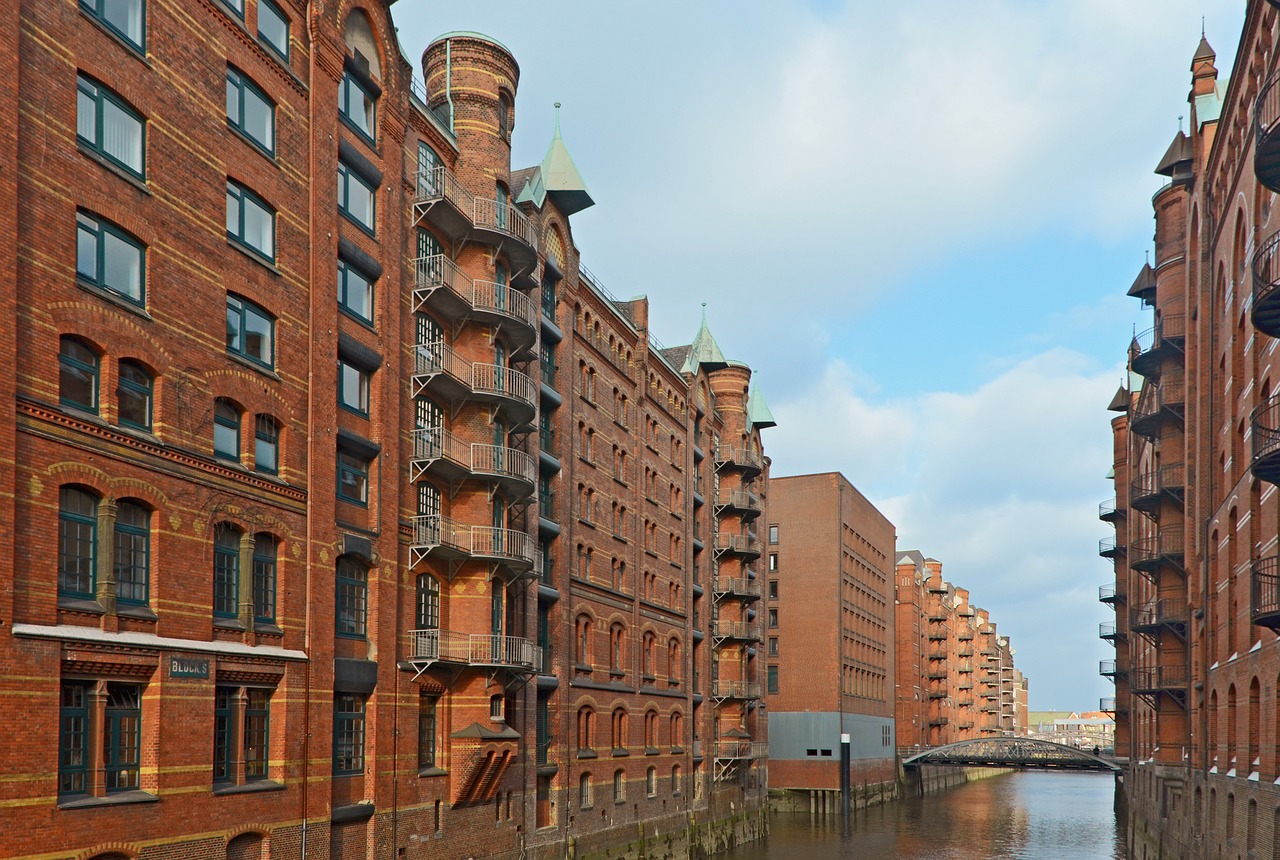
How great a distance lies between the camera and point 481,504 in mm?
30719

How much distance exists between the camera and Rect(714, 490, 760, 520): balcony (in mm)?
59156

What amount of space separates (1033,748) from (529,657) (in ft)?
263

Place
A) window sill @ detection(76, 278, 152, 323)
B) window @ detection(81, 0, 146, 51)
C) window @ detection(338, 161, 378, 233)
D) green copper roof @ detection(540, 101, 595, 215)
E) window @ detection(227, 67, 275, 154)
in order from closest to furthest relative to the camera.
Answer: window sill @ detection(76, 278, 152, 323) < window @ detection(81, 0, 146, 51) < window @ detection(227, 67, 275, 154) < window @ detection(338, 161, 378, 233) < green copper roof @ detection(540, 101, 595, 215)

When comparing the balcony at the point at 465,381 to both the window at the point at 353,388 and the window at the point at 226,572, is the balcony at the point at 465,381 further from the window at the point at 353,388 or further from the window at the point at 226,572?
the window at the point at 226,572

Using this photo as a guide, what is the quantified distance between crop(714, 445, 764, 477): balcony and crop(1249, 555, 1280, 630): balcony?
32869mm

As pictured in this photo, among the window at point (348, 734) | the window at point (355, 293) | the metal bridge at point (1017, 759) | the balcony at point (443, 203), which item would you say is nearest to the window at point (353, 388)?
the window at point (355, 293)

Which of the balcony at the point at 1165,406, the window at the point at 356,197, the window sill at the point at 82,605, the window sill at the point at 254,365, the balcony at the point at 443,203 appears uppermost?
the balcony at the point at 443,203

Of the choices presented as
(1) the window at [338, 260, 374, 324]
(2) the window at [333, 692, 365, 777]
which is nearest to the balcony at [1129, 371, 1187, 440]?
(1) the window at [338, 260, 374, 324]

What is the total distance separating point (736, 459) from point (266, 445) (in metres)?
38.0

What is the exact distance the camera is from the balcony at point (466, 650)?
2816 cm

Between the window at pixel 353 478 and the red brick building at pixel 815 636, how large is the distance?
159 ft

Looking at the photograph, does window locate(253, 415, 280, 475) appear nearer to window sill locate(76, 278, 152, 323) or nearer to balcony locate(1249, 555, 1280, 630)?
window sill locate(76, 278, 152, 323)

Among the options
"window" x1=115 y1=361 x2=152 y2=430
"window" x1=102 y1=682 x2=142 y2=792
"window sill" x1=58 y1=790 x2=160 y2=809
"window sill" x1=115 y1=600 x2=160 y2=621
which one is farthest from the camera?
"window" x1=115 y1=361 x2=152 y2=430

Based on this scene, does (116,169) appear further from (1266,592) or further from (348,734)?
(1266,592)
